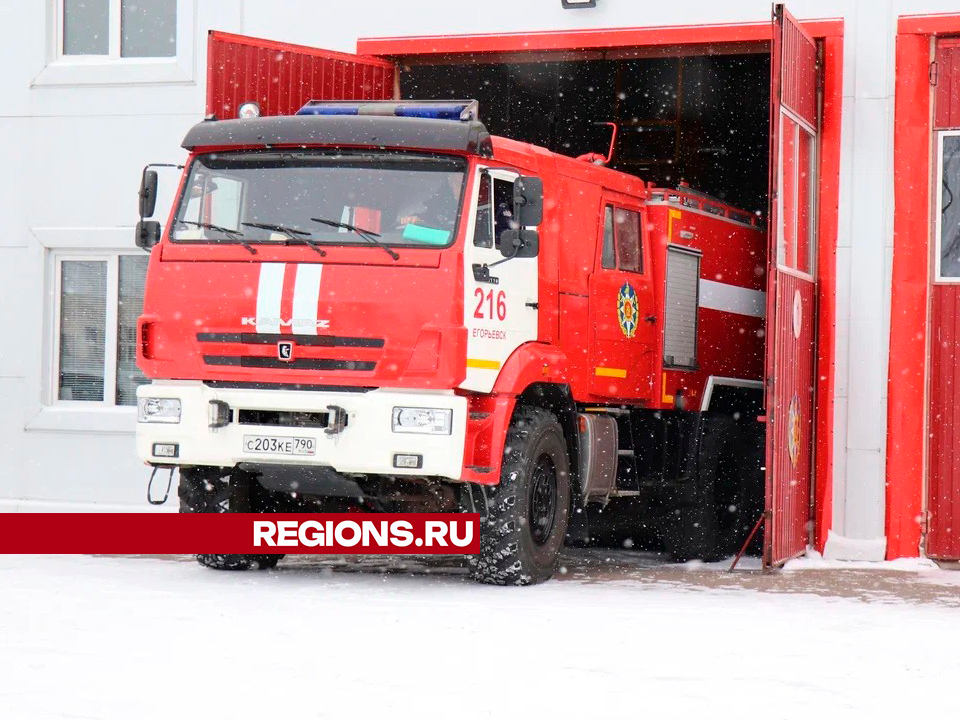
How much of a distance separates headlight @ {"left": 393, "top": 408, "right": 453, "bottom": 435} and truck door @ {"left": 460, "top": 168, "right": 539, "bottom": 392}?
269mm

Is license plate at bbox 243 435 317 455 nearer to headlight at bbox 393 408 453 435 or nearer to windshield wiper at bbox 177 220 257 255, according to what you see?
headlight at bbox 393 408 453 435

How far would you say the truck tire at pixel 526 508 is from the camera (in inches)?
433

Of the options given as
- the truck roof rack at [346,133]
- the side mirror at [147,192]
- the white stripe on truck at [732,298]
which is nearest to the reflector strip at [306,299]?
the truck roof rack at [346,133]

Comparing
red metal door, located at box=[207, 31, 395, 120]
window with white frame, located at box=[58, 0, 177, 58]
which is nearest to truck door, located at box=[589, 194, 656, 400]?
red metal door, located at box=[207, 31, 395, 120]

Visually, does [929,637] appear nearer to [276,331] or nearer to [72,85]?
[276,331]

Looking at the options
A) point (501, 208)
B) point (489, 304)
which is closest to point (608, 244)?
point (501, 208)

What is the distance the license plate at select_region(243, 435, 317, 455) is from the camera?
34.6ft

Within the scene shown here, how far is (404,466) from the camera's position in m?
10.4

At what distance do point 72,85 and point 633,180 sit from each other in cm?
565

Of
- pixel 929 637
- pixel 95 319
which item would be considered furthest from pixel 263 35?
pixel 929 637

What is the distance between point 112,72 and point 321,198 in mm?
5538

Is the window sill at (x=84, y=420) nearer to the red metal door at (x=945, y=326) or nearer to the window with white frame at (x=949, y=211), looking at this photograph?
the red metal door at (x=945, y=326)

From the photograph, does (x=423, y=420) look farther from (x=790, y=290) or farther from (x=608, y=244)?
(x=790, y=290)

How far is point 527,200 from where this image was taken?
35.9 feet
